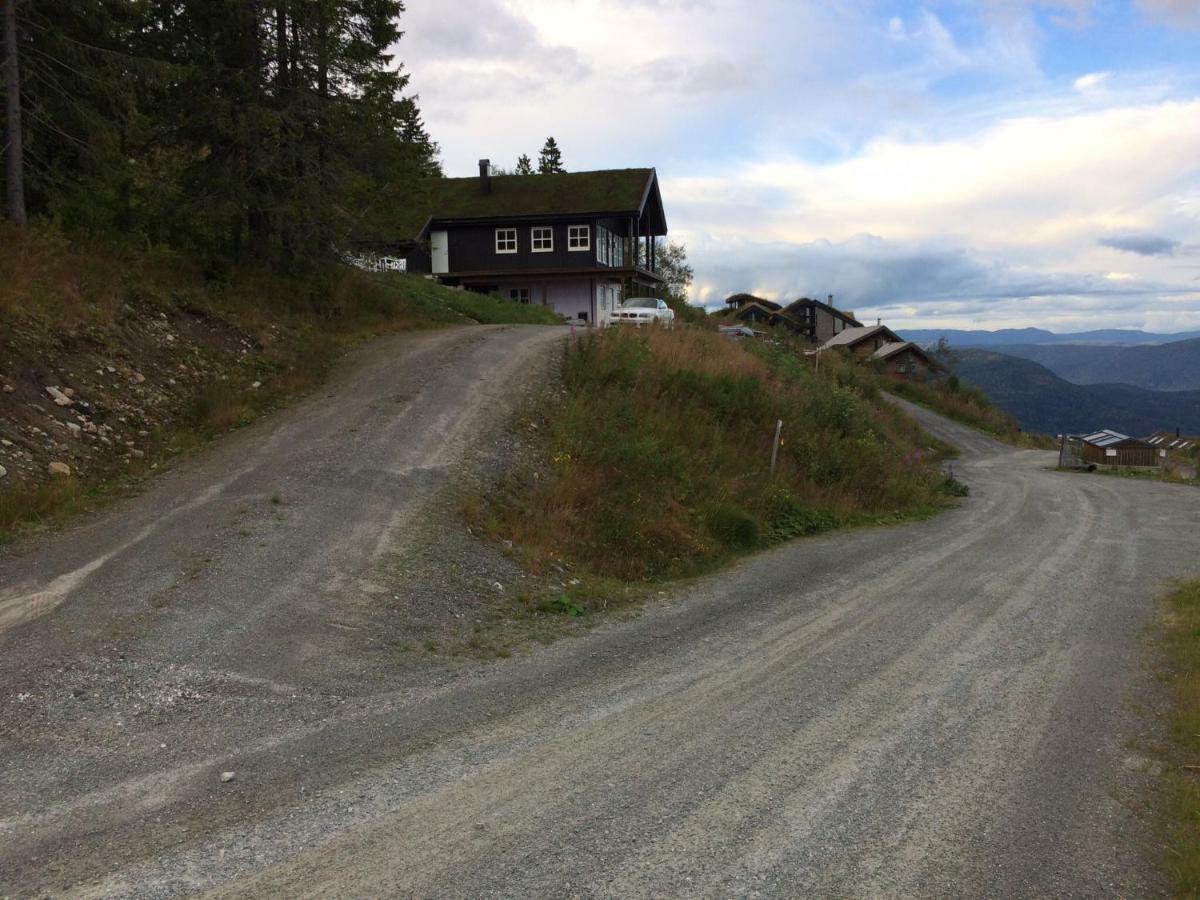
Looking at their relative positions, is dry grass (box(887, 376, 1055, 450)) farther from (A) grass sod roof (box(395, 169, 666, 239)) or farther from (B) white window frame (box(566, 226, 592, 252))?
(B) white window frame (box(566, 226, 592, 252))

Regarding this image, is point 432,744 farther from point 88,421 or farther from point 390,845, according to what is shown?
point 88,421

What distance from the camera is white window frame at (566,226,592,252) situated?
1596 inches

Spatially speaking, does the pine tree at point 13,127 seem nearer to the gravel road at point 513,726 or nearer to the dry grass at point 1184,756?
the gravel road at point 513,726

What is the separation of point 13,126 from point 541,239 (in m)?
29.0

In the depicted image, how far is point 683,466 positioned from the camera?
13.9 m

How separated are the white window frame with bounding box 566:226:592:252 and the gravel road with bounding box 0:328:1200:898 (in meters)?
31.3

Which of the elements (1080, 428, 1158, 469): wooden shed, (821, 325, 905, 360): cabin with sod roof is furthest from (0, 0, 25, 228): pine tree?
(821, 325, 905, 360): cabin with sod roof

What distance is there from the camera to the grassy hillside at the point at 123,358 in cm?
1030

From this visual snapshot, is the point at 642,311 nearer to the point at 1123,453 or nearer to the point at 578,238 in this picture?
the point at 578,238

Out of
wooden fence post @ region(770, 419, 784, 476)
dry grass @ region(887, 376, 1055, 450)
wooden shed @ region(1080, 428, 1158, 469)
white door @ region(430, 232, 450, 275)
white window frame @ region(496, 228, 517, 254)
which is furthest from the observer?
dry grass @ region(887, 376, 1055, 450)

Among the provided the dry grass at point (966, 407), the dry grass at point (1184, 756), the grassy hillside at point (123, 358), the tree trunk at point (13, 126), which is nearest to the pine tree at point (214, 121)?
the tree trunk at point (13, 126)

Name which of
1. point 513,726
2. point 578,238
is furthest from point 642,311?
point 513,726

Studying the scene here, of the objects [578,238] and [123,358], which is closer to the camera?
[123,358]

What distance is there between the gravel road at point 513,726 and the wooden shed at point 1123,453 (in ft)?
112
